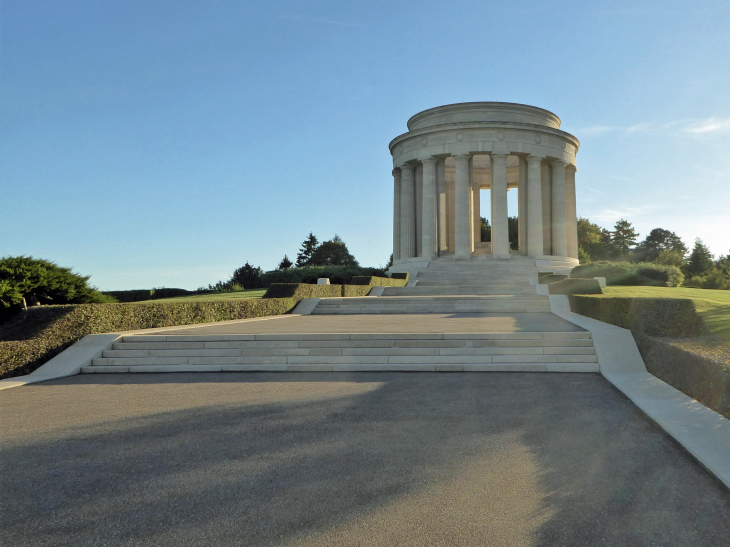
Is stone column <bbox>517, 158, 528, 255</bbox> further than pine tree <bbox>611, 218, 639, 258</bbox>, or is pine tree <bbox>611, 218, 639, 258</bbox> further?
pine tree <bbox>611, 218, 639, 258</bbox>

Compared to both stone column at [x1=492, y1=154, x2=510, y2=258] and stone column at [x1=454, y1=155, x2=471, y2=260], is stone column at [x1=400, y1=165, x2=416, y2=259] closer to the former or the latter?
stone column at [x1=454, y1=155, x2=471, y2=260]

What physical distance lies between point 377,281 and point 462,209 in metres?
14.9

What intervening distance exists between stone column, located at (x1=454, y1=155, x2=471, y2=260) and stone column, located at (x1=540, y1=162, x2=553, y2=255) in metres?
9.37

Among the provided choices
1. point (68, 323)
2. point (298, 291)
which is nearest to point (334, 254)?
point (298, 291)

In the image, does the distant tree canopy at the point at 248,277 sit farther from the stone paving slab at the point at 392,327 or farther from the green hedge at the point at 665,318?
the green hedge at the point at 665,318

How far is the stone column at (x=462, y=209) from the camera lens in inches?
1827

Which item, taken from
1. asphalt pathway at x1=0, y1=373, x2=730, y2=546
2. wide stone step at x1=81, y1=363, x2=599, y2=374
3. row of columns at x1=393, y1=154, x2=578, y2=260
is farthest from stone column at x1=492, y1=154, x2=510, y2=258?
asphalt pathway at x1=0, y1=373, x2=730, y2=546

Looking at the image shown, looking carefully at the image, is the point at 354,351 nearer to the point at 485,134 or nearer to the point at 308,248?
the point at 485,134

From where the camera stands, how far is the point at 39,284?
53.5 feet

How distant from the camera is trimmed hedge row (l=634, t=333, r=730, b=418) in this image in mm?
7637

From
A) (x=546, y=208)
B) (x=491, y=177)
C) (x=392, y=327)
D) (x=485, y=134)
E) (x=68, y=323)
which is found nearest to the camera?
(x=68, y=323)

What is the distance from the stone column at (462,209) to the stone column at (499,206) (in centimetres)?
248

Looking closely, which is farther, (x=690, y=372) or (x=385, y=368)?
(x=385, y=368)

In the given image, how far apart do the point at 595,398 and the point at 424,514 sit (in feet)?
17.3
